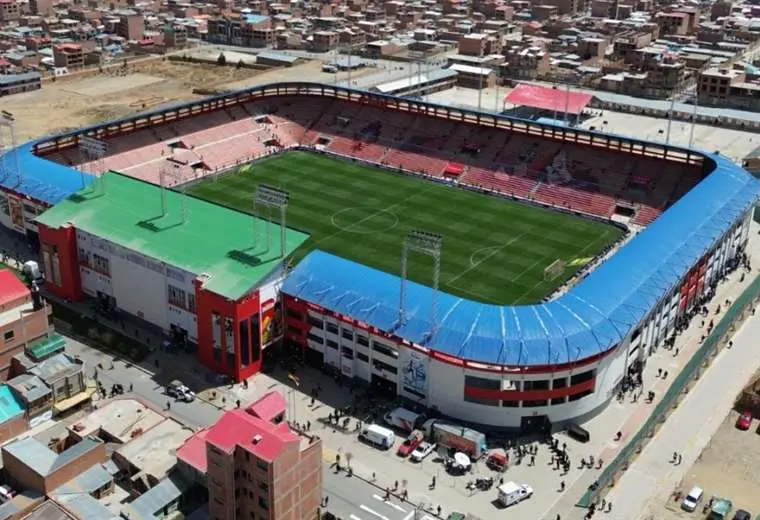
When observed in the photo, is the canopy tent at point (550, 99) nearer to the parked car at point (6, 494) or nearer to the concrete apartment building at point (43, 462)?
the concrete apartment building at point (43, 462)

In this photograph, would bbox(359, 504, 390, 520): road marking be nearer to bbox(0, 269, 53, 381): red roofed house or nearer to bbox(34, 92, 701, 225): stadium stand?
bbox(0, 269, 53, 381): red roofed house

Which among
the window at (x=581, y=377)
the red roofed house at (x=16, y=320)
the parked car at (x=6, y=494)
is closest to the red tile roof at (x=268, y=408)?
the parked car at (x=6, y=494)

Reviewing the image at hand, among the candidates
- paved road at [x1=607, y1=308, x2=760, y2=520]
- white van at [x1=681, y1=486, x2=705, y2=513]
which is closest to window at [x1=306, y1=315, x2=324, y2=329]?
paved road at [x1=607, y1=308, x2=760, y2=520]

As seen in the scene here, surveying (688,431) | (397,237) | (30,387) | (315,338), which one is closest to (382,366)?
(315,338)

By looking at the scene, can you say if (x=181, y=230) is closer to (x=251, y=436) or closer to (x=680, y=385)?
(x=251, y=436)

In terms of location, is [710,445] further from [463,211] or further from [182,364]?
[463,211]

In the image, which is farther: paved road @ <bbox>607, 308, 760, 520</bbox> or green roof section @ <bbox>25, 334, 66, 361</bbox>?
green roof section @ <bbox>25, 334, 66, 361</bbox>

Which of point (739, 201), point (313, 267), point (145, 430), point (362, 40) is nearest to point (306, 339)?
point (313, 267)
